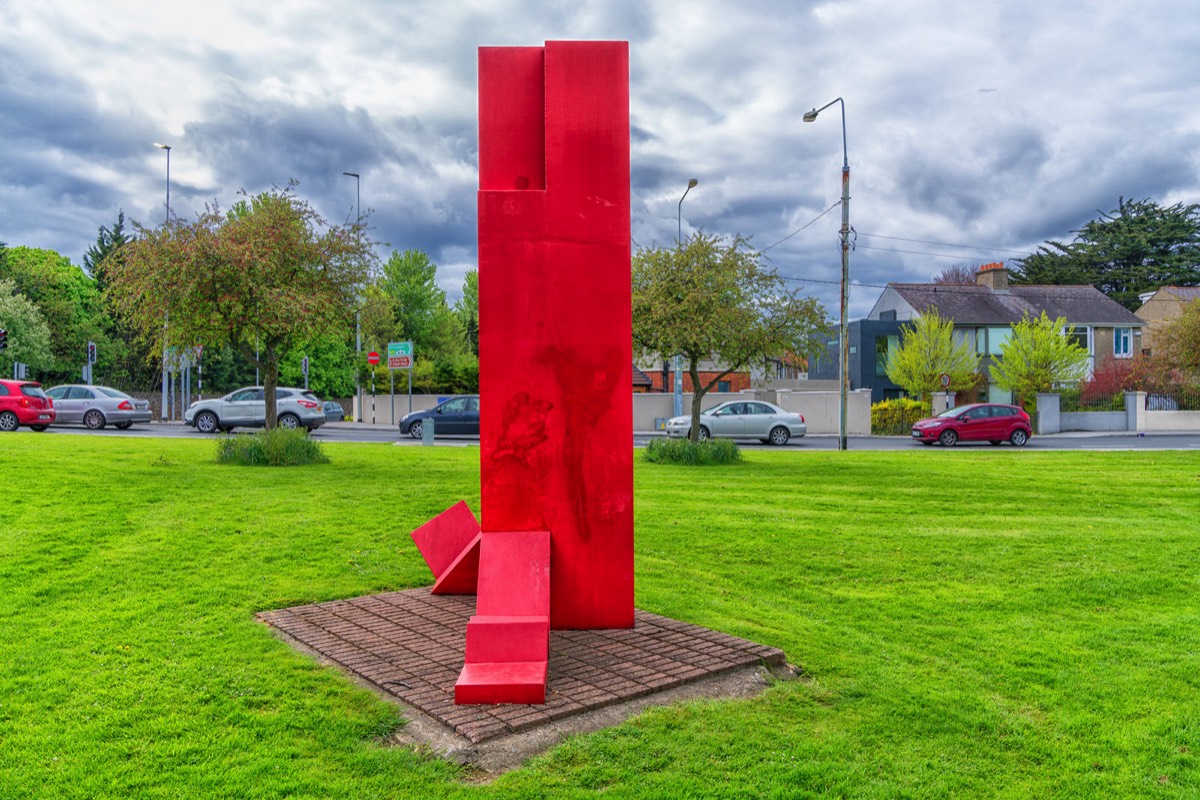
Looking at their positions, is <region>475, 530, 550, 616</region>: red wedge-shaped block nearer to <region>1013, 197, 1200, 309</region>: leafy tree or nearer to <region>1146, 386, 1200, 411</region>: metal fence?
<region>1146, 386, 1200, 411</region>: metal fence

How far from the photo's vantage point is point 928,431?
30.3 m

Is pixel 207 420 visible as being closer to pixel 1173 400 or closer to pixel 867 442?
pixel 867 442

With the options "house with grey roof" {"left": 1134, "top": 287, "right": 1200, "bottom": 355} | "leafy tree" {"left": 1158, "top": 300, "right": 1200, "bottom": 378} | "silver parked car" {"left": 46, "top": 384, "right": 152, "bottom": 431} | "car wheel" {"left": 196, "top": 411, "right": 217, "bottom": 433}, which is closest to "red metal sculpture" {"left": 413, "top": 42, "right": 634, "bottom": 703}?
"car wheel" {"left": 196, "top": 411, "right": 217, "bottom": 433}

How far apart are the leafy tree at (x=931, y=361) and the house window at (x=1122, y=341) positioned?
13.9m

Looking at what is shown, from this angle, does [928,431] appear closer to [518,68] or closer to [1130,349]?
[518,68]

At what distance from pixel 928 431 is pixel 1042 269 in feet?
155

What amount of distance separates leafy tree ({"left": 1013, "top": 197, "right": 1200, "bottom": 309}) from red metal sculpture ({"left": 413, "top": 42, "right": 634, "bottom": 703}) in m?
71.1

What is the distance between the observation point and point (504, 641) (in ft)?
16.9

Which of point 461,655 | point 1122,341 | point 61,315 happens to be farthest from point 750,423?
point 61,315

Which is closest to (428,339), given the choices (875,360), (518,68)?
(875,360)

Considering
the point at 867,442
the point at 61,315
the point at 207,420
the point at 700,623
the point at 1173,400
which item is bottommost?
the point at 700,623

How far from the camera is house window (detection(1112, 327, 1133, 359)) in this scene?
56.2 metres

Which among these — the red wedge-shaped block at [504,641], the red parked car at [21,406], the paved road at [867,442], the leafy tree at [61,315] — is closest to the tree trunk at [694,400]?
the paved road at [867,442]

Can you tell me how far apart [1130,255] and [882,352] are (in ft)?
90.1
